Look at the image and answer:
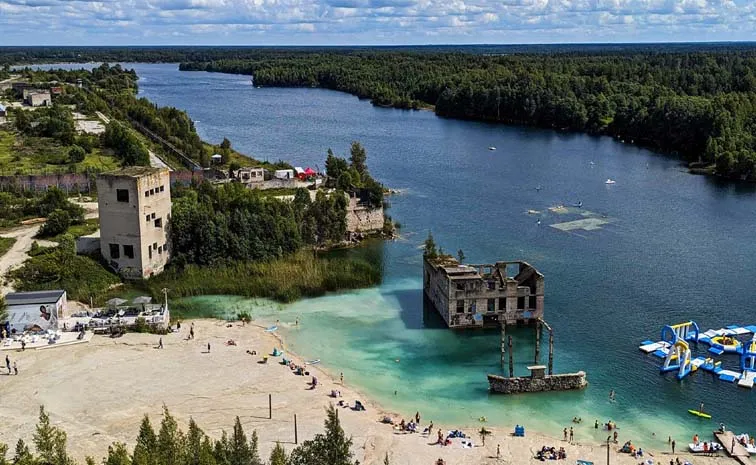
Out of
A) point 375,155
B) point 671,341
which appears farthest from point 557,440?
point 375,155

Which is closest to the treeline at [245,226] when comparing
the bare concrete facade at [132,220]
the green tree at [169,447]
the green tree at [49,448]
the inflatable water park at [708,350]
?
the bare concrete facade at [132,220]

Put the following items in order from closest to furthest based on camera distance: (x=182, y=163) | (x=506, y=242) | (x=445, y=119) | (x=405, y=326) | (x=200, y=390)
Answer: (x=200, y=390) → (x=405, y=326) → (x=506, y=242) → (x=182, y=163) → (x=445, y=119)

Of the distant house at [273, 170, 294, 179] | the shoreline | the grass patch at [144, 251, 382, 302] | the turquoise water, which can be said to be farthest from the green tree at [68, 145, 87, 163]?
the shoreline

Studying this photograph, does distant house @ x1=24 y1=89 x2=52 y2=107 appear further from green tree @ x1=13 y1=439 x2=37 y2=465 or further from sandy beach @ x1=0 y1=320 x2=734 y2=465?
green tree @ x1=13 y1=439 x2=37 y2=465

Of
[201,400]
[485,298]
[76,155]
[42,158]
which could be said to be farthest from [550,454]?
[42,158]

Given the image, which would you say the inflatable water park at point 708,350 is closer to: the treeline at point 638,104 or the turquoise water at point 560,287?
the turquoise water at point 560,287

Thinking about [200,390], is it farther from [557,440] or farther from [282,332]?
[557,440]
